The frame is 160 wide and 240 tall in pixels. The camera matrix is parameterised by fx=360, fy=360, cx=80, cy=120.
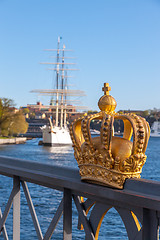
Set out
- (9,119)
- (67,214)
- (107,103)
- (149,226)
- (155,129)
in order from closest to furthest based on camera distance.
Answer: (149,226) < (107,103) < (67,214) < (9,119) < (155,129)

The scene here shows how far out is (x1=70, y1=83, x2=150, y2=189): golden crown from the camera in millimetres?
1716

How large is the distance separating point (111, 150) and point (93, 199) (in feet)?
1.04

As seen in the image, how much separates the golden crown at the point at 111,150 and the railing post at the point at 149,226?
0.63 feet

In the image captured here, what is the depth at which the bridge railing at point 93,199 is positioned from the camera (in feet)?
5.17

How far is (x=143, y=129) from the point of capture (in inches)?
67.6

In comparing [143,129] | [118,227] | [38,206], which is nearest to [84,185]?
[143,129]

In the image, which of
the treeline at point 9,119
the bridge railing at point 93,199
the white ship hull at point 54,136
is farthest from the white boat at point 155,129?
the bridge railing at point 93,199

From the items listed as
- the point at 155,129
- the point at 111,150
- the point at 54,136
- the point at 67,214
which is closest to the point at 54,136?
the point at 54,136

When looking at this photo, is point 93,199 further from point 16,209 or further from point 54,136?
point 54,136

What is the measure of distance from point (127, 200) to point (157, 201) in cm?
19

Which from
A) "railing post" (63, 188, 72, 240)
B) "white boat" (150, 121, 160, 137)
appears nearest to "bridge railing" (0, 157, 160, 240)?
"railing post" (63, 188, 72, 240)

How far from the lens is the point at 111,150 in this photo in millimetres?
1773

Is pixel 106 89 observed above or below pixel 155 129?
above

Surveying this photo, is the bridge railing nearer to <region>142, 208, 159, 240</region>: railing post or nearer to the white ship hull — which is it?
<region>142, 208, 159, 240</region>: railing post
